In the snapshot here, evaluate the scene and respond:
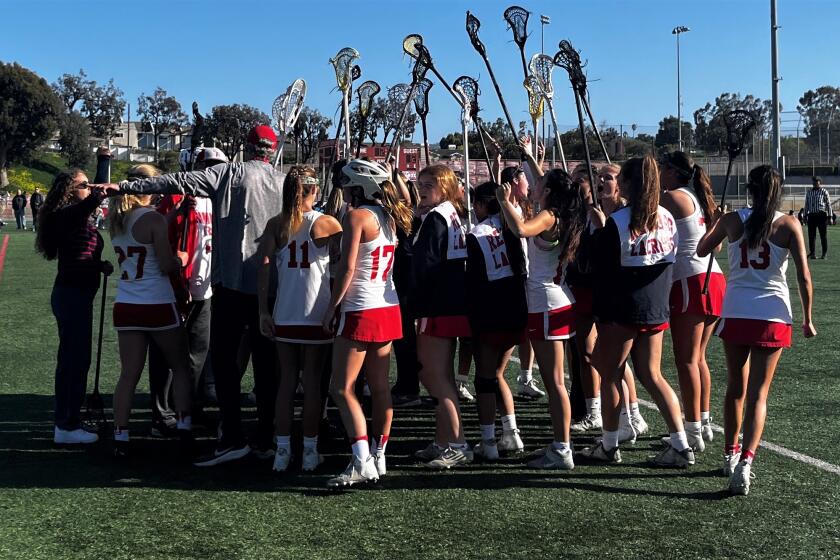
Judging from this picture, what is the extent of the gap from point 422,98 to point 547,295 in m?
3.98

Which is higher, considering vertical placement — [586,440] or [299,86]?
[299,86]

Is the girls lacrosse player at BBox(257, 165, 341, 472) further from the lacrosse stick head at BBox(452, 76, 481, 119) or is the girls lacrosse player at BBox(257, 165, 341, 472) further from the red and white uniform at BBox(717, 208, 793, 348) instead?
the lacrosse stick head at BBox(452, 76, 481, 119)

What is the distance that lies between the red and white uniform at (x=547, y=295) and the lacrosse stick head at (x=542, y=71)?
2449mm

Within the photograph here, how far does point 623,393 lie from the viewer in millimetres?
6035

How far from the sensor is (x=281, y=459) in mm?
5609

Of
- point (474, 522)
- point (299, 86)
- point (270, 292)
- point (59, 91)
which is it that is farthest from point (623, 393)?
point (59, 91)

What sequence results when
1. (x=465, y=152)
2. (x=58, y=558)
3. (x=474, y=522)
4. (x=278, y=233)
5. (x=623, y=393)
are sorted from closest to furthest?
(x=58, y=558), (x=474, y=522), (x=278, y=233), (x=623, y=393), (x=465, y=152)

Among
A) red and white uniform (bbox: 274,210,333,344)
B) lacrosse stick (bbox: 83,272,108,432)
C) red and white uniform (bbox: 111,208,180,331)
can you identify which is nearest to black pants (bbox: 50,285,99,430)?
lacrosse stick (bbox: 83,272,108,432)

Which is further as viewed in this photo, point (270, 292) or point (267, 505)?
point (270, 292)

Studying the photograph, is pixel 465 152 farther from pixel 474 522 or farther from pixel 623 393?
pixel 474 522

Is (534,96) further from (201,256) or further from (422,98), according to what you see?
(201,256)

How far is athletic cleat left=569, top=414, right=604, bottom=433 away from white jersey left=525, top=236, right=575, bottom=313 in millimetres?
1329

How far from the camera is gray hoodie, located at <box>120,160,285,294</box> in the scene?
5.62m

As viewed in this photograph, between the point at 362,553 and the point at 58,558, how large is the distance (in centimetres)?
141
